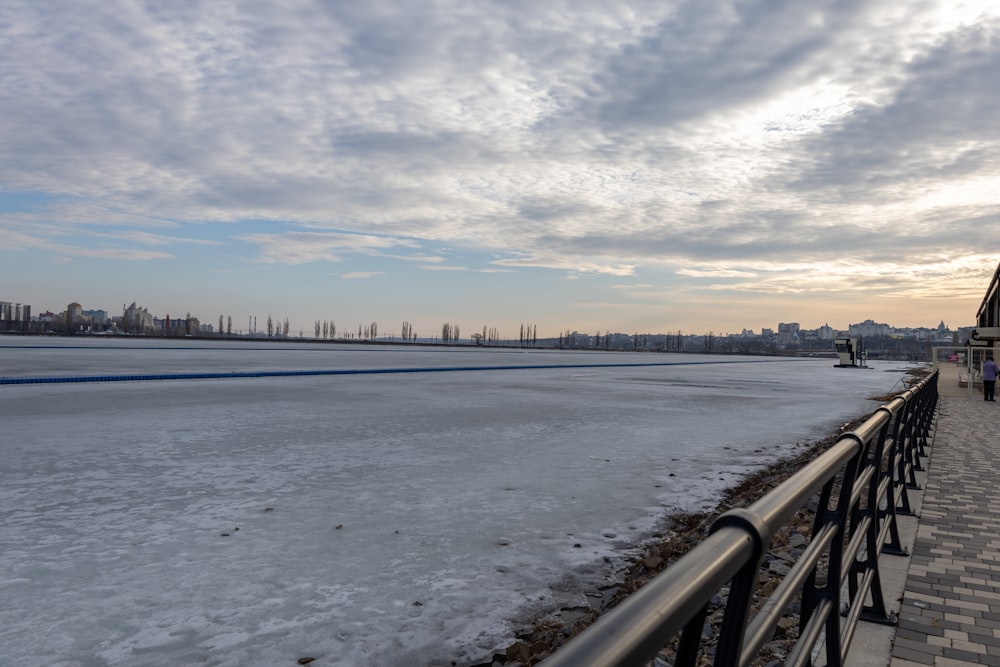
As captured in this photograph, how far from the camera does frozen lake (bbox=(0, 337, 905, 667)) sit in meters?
3.73

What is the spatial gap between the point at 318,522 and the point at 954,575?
476 centimetres

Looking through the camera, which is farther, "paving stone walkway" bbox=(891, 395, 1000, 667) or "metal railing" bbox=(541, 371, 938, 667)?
"paving stone walkway" bbox=(891, 395, 1000, 667)

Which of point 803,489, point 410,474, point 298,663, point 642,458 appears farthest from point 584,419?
point 803,489

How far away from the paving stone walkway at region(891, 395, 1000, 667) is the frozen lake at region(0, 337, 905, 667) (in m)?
1.96

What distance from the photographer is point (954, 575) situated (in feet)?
14.0

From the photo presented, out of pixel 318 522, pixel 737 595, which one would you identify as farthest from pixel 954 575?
pixel 318 522

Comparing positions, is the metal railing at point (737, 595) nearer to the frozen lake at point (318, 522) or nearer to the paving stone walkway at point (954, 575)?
the paving stone walkway at point (954, 575)

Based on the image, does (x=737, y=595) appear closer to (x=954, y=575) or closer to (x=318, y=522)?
(x=954, y=575)

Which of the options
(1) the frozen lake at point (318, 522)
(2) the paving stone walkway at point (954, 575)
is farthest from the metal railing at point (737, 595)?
(1) the frozen lake at point (318, 522)

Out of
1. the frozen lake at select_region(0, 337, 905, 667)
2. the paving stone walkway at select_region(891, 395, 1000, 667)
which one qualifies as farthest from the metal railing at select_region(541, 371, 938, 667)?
the frozen lake at select_region(0, 337, 905, 667)

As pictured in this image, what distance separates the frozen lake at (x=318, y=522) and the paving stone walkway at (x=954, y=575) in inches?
77.0

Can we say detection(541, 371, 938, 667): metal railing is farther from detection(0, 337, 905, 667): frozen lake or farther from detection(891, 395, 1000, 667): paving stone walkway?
detection(0, 337, 905, 667): frozen lake

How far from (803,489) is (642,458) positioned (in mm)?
7621

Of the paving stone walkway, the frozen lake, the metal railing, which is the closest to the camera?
the metal railing
